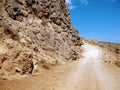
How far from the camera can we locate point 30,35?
29562 mm

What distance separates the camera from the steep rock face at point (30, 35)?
19.9m

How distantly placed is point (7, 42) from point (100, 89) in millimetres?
10477

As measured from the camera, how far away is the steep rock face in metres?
→ 19.9

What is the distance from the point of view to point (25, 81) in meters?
17.6

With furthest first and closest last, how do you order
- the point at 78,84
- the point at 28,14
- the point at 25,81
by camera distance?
the point at 28,14, the point at 25,81, the point at 78,84

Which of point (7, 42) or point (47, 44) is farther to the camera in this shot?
point (47, 44)

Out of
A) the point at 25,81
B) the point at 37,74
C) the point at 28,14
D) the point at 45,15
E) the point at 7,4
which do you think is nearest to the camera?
the point at 25,81

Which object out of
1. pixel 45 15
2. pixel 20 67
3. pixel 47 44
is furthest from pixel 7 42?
pixel 45 15

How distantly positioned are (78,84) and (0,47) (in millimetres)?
8149

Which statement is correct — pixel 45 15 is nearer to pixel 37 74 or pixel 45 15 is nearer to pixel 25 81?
pixel 37 74

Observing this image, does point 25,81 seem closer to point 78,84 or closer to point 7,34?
point 78,84

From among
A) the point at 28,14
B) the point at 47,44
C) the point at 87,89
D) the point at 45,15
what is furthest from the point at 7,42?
the point at 45,15

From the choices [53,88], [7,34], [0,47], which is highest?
[7,34]

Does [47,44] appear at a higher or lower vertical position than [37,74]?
higher
